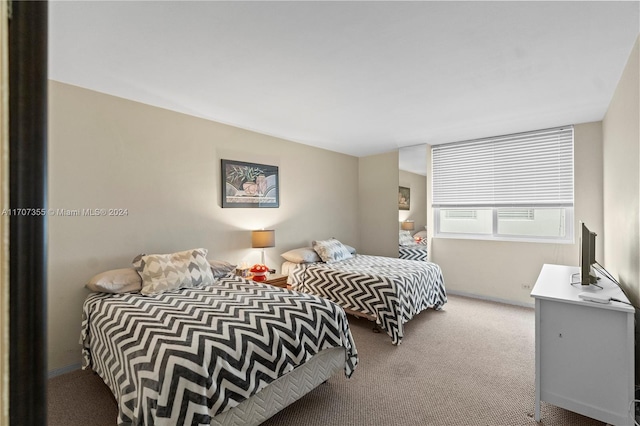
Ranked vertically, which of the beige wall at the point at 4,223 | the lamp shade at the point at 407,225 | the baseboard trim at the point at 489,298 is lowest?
the baseboard trim at the point at 489,298

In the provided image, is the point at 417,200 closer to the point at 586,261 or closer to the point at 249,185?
the point at 249,185

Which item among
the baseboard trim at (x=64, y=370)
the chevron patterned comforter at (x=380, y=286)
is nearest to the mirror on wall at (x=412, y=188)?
the chevron patterned comforter at (x=380, y=286)

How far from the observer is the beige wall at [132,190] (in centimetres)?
258

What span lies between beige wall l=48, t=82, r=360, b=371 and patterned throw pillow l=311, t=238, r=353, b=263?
0.48m

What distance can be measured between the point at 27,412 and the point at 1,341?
0.10 meters

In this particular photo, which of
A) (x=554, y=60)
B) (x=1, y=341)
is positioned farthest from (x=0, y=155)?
(x=554, y=60)

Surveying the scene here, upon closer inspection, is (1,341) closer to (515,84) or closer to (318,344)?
(318,344)

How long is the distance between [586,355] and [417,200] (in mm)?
3382

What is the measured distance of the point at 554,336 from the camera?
194 centimetres

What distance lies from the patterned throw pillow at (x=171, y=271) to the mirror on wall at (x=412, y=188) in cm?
336

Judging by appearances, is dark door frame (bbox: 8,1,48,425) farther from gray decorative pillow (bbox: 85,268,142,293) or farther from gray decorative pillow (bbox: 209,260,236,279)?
gray decorative pillow (bbox: 209,260,236,279)

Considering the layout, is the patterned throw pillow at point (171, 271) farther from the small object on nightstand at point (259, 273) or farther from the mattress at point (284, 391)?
the mattress at point (284, 391)

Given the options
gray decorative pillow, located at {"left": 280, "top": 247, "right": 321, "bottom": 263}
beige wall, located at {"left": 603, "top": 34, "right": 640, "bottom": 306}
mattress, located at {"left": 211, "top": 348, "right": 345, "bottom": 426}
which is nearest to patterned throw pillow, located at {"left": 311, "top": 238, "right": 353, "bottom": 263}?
gray decorative pillow, located at {"left": 280, "top": 247, "right": 321, "bottom": 263}

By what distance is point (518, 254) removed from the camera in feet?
13.9
